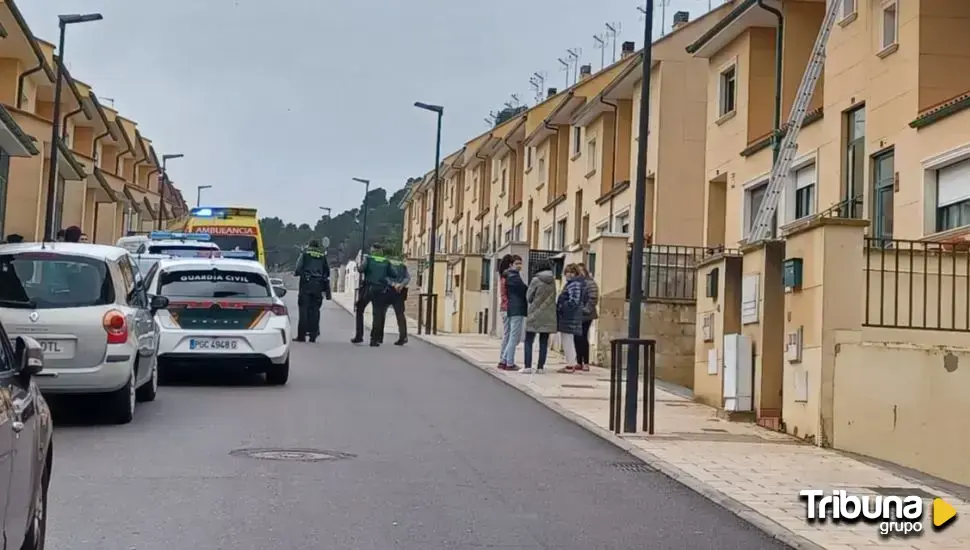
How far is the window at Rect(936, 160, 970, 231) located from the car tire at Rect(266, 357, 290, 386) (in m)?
9.47

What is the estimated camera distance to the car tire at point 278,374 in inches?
635

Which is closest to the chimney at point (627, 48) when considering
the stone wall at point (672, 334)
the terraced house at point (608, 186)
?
the terraced house at point (608, 186)

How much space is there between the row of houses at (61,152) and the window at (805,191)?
14940 millimetres

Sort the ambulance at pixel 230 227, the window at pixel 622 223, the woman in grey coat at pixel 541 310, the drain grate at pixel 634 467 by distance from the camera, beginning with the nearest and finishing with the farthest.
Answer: the drain grate at pixel 634 467, the woman in grey coat at pixel 541 310, the window at pixel 622 223, the ambulance at pixel 230 227

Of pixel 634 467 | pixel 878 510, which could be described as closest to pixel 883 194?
pixel 634 467

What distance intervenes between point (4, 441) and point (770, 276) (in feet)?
35.0

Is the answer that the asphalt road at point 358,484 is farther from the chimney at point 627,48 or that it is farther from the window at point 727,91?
the chimney at point 627,48

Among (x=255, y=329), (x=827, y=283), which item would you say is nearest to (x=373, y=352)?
(x=255, y=329)

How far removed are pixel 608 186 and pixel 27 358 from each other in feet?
104

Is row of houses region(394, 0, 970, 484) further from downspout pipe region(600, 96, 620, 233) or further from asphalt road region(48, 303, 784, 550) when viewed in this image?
asphalt road region(48, 303, 784, 550)

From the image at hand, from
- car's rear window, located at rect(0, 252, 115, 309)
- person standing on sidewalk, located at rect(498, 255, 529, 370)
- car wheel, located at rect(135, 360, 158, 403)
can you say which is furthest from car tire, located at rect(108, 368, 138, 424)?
person standing on sidewalk, located at rect(498, 255, 529, 370)

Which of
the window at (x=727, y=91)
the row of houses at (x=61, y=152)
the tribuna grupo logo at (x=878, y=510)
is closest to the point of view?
the tribuna grupo logo at (x=878, y=510)

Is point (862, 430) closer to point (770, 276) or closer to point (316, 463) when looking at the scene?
point (770, 276)

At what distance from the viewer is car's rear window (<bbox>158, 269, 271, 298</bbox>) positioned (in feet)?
52.3
